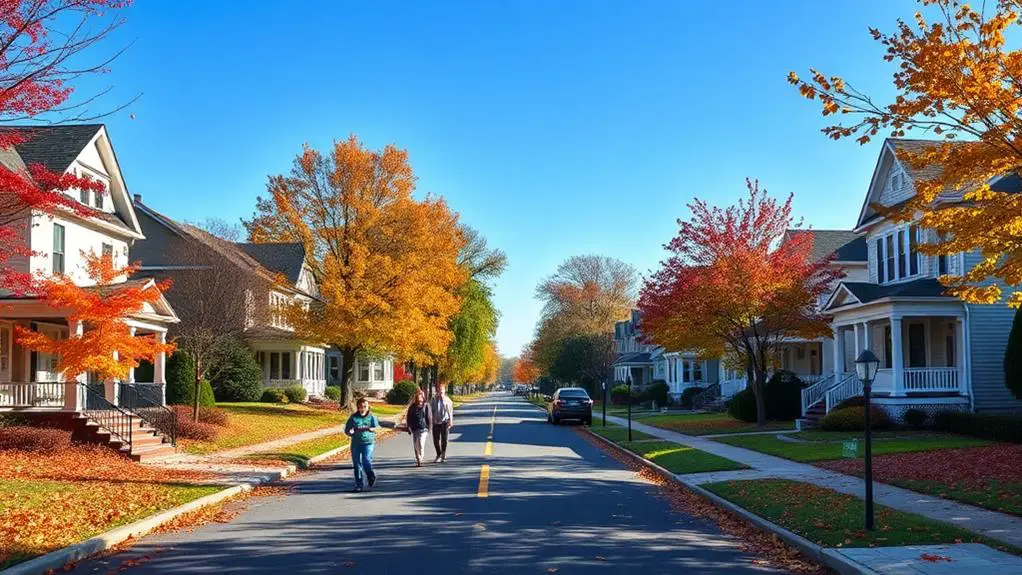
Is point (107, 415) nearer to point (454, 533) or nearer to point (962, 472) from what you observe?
point (454, 533)

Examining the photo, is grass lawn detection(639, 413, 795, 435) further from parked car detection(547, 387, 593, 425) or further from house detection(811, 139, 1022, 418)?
parked car detection(547, 387, 593, 425)

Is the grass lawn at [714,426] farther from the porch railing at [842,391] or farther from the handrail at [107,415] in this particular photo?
the handrail at [107,415]

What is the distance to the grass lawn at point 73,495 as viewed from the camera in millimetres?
10117

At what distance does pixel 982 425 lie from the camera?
23.1 metres

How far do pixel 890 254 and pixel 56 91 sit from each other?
2729cm

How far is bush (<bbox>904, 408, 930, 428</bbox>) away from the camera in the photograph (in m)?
26.7

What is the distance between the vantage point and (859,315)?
1170 inches

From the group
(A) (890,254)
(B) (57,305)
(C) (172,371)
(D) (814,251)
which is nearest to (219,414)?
(C) (172,371)

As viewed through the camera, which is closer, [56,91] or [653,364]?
[56,91]

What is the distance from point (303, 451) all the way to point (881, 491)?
1439cm

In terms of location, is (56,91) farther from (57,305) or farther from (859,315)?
(859,315)

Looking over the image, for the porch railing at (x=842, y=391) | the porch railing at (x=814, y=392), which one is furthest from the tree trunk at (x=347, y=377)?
the porch railing at (x=842, y=391)

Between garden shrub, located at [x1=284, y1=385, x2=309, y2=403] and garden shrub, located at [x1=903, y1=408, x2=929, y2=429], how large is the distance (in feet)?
102

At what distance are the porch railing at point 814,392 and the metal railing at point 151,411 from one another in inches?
807
